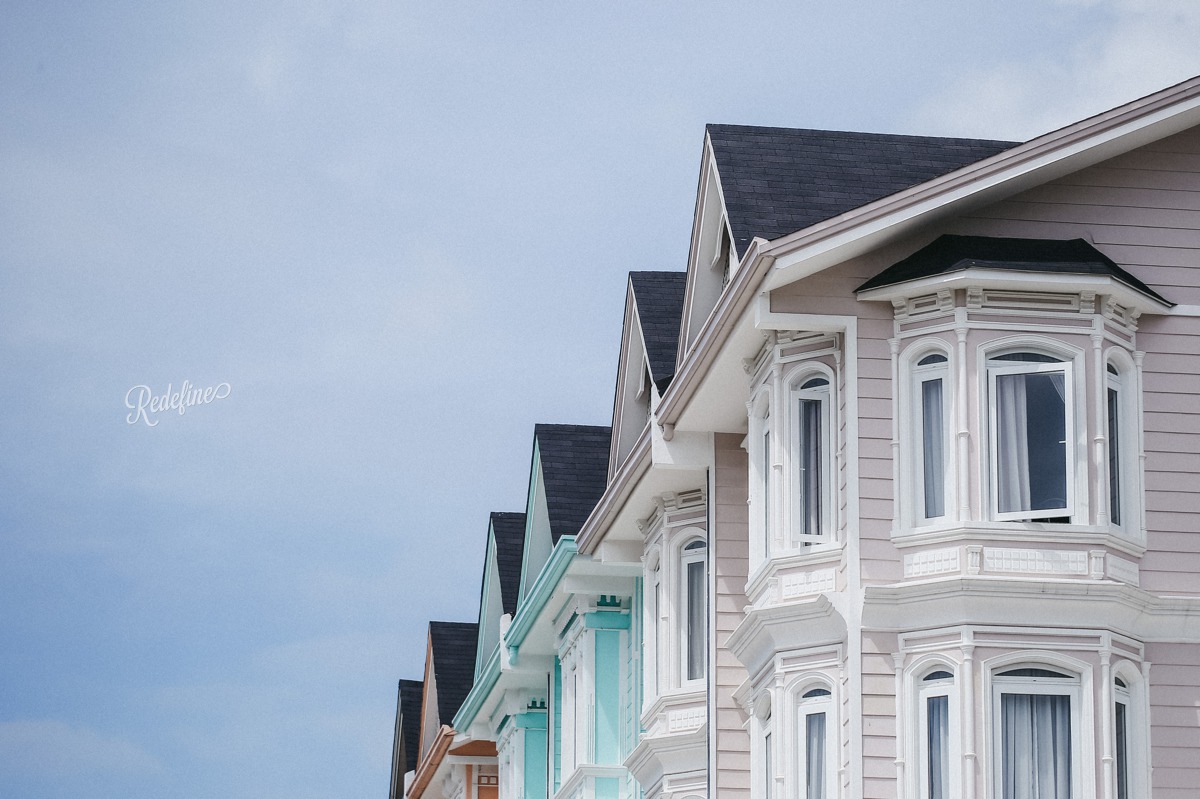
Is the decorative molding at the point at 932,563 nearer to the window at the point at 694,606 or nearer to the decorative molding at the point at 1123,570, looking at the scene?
the decorative molding at the point at 1123,570

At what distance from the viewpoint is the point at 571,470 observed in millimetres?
37406

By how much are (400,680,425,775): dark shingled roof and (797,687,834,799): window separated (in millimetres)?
34333

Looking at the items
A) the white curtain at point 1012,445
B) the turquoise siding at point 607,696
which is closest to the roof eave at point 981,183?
the white curtain at point 1012,445

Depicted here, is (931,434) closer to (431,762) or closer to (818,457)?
(818,457)

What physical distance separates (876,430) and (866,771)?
3.56 m

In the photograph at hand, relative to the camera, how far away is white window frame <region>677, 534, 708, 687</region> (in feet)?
93.6

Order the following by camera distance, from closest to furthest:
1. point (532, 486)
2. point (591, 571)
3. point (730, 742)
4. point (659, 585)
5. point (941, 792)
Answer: point (941, 792) < point (730, 742) < point (659, 585) < point (591, 571) < point (532, 486)

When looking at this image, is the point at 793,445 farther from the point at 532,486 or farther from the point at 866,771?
the point at 532,486

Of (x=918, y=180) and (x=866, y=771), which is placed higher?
(x=918, y=180)

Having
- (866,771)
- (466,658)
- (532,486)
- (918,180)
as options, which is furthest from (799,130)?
(466,658)

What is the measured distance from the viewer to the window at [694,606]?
93.9ft

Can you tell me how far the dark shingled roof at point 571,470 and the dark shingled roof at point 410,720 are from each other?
1952 centimetres

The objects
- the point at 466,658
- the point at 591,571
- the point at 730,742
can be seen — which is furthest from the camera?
the point at 466,658

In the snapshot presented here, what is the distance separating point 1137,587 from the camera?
21719 mm
